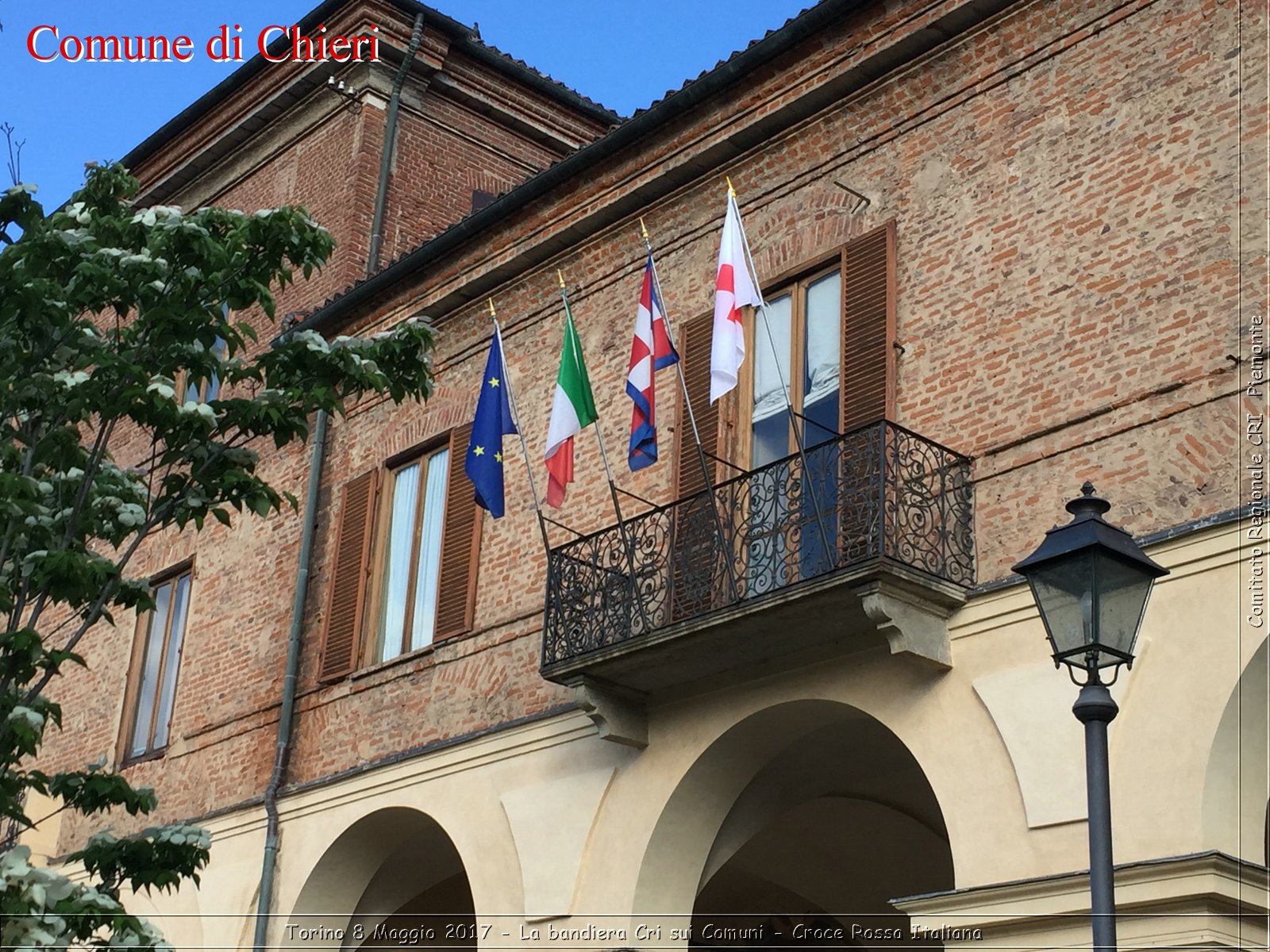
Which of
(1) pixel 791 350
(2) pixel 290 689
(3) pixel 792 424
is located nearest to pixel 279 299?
(2) pixel 290 689

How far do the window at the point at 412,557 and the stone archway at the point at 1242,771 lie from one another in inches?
267

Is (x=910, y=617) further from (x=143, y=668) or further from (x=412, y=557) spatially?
(x=143, y=668)

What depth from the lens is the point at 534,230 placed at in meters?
13.9

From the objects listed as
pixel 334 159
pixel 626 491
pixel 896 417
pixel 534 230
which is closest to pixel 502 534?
pixel 626 491

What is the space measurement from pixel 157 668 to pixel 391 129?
5845 mm

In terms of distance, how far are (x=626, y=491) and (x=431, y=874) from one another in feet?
13.0

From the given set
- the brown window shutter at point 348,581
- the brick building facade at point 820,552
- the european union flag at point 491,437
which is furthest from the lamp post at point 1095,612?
the brown window shutter at point 348,581

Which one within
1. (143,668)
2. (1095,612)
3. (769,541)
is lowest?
(1095,612)

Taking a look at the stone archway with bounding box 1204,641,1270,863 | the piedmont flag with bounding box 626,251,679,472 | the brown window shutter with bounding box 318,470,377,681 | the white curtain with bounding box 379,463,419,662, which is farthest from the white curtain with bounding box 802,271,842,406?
the brown window shutter with bounding box 318,470,377,681

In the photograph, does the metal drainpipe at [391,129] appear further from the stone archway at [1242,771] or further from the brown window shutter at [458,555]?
the stone archway at [1242,771]

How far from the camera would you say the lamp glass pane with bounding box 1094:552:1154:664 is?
6090 millimetres

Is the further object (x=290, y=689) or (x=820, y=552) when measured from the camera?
(x=290, y=689)

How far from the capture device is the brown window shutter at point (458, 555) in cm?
1320

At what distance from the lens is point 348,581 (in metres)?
14.4
